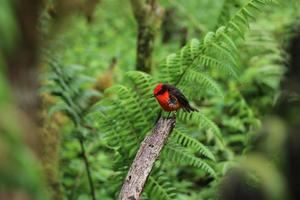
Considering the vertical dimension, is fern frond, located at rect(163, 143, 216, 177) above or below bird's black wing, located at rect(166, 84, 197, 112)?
below

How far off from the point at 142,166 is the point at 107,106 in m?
0.96

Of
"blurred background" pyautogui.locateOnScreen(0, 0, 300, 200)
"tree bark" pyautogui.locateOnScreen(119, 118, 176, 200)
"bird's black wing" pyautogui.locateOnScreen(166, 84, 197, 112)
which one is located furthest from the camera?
"bird's black wing" pyautogui.locateOnScreen(166, 84, 197, 112)

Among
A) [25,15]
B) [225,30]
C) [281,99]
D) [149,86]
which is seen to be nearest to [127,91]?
[149,86]

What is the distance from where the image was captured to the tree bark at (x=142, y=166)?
126 inches

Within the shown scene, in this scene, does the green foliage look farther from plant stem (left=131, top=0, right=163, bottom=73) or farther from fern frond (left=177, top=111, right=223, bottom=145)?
plant stem (left=131, top=0, right=163, bottom=73)

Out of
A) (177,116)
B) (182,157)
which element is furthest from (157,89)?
(182,157)

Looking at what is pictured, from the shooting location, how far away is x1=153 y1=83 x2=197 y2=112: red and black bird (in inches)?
145

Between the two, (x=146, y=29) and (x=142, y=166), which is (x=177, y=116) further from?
(x=146, y=29)

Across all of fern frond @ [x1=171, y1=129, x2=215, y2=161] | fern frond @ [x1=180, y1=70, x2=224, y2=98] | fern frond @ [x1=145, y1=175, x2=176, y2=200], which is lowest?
fern frond @ [x1=145, y1=175, x2=176, y2=200]

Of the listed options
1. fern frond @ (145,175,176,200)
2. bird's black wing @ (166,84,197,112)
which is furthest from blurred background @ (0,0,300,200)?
bird's black wing @ (166,84,197,112)

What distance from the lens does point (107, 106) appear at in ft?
13.6

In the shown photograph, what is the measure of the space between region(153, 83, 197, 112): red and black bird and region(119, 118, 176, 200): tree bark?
242 millimetres

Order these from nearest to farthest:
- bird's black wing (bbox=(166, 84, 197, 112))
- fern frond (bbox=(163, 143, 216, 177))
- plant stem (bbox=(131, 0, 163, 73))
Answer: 1. bird's black wing (bbox=(166, 84, 197, 112))
2. fern frond (bbox=(163, 143, 216, 177))
3. plant stem (bbox=(131, 0, 163, 73))

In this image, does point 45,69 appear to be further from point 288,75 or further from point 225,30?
point 288,75
